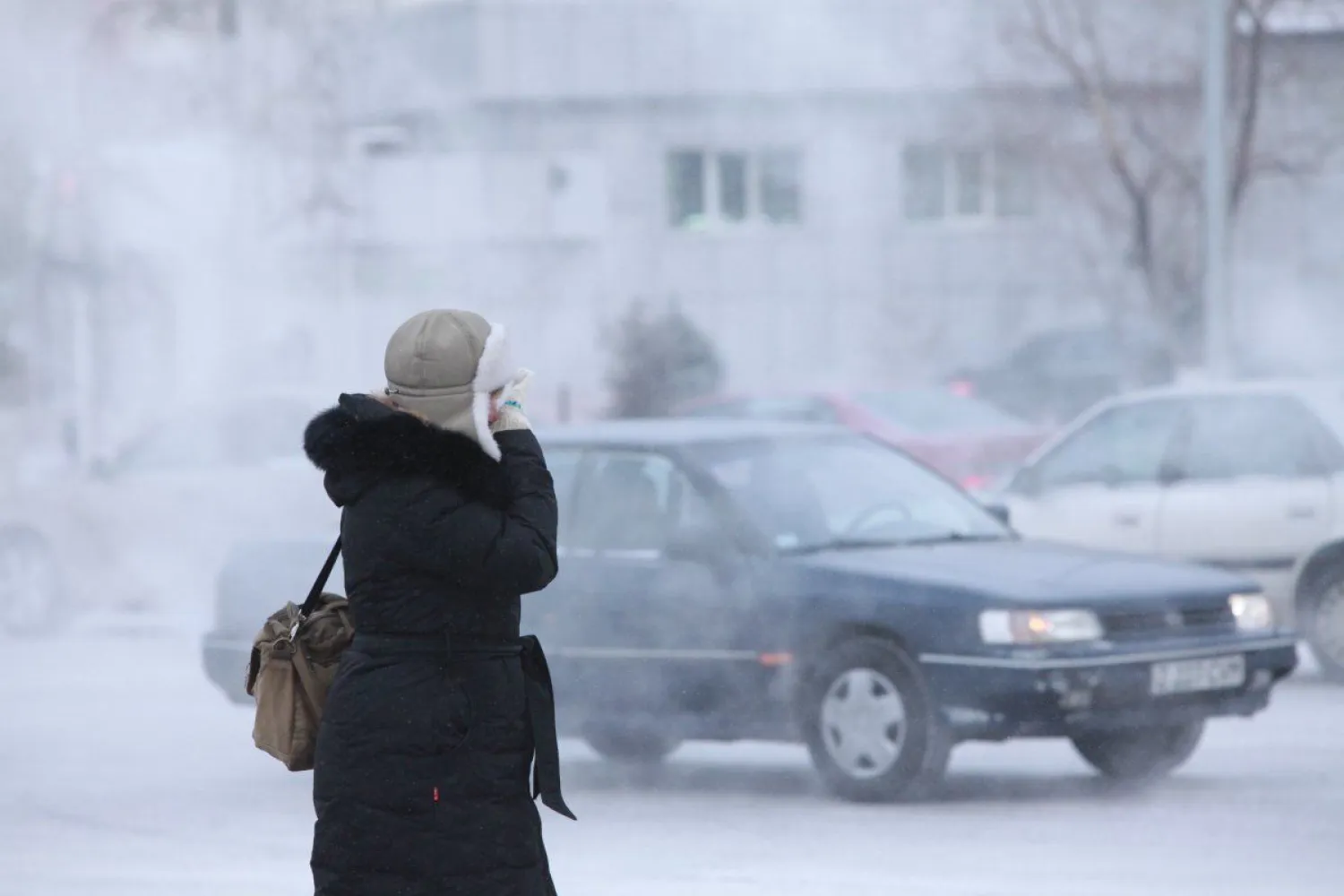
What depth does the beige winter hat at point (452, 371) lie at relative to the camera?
3838 millimetres

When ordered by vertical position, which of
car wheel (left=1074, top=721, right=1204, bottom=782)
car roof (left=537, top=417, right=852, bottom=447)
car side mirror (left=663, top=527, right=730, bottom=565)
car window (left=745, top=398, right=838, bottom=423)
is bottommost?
car wheel (left=1074, top=721, right=1204, bottom=782)

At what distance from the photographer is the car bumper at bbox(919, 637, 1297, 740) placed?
296 inches

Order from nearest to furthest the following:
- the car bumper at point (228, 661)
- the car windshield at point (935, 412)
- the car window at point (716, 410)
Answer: the car bumper at point (228, 661) → the car window at point (716, 410) → the car windshield at point (935, 412)

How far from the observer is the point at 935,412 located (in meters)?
12.5

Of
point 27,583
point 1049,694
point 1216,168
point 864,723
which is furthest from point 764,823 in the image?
point 27,583

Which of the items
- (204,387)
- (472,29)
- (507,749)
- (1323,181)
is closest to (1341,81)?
(1323,181)

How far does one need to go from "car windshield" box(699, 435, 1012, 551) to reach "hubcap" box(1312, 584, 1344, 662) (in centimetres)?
238

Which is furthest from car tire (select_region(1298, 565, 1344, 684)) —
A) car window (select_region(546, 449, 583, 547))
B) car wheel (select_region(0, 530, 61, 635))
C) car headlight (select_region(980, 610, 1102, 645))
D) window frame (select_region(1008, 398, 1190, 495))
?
car wheel (select_region(0, 530, 61, 635))

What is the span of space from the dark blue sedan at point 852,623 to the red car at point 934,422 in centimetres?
205

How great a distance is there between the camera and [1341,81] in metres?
8.95

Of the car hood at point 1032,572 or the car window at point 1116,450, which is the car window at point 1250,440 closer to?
the car window at point 1116,450

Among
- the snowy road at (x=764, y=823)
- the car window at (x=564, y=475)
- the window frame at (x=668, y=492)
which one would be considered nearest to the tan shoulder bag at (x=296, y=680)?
the snowy road at (x=764, y=823)

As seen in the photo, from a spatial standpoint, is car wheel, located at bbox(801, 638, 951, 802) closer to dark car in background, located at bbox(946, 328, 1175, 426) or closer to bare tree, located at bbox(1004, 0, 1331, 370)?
bare tree, located at bbox(1004, 0, 1331, 370)

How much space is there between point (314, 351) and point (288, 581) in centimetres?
175
